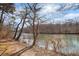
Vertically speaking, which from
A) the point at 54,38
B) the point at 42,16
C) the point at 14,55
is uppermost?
the point at 42,16

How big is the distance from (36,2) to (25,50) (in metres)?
0.38

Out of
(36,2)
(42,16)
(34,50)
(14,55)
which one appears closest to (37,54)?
(34,50)

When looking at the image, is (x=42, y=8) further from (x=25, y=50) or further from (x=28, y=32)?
(x=25, y=50)

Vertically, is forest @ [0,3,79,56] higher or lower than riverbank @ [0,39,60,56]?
higher

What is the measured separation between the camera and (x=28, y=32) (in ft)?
3.93

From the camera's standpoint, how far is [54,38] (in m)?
1.20

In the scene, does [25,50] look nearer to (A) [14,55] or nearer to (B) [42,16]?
(A) [14,55]

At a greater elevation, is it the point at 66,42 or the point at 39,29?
the point at 39,29

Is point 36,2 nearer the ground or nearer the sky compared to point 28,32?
nearer the sky

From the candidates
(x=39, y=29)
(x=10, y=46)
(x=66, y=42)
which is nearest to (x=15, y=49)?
(x=10, y=46)

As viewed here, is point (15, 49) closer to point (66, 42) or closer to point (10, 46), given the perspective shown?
point (10, 46)

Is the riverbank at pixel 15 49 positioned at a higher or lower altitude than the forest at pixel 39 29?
lower

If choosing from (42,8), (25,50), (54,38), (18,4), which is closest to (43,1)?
(42,8)

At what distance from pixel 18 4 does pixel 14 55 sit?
1.28ft
